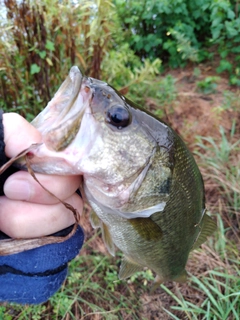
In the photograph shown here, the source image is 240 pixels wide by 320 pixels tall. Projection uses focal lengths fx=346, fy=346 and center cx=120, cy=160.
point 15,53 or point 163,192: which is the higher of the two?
point 15,53

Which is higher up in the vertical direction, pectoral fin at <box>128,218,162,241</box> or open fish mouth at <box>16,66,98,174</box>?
open fish mouth at <box>16,66,98,174</box>

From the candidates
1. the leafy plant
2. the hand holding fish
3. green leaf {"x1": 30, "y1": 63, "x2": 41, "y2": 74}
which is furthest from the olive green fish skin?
the leafy plant

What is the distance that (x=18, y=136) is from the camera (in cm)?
84

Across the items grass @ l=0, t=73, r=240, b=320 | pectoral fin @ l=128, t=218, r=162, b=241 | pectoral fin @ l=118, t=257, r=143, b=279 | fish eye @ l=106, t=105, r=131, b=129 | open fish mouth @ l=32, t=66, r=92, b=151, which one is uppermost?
open fish mouth @ l=32, t=66, r=92, b=151

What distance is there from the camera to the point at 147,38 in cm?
452

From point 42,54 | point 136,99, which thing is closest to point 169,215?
point 42,54

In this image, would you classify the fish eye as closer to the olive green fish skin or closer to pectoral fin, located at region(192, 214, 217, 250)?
the olive green fish skin

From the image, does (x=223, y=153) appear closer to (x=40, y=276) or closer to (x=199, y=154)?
(x=199, y=154)

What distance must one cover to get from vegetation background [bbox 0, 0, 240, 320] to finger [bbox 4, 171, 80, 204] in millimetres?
1110

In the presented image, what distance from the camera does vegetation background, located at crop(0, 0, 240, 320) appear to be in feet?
6.36

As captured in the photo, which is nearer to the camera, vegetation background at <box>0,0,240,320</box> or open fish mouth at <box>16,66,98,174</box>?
open fish mouth at <box>16,66,98,174</box>

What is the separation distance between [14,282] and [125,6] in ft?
14.2

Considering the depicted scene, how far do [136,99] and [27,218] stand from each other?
2575mm

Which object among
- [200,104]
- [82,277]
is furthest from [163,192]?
[200,104]
